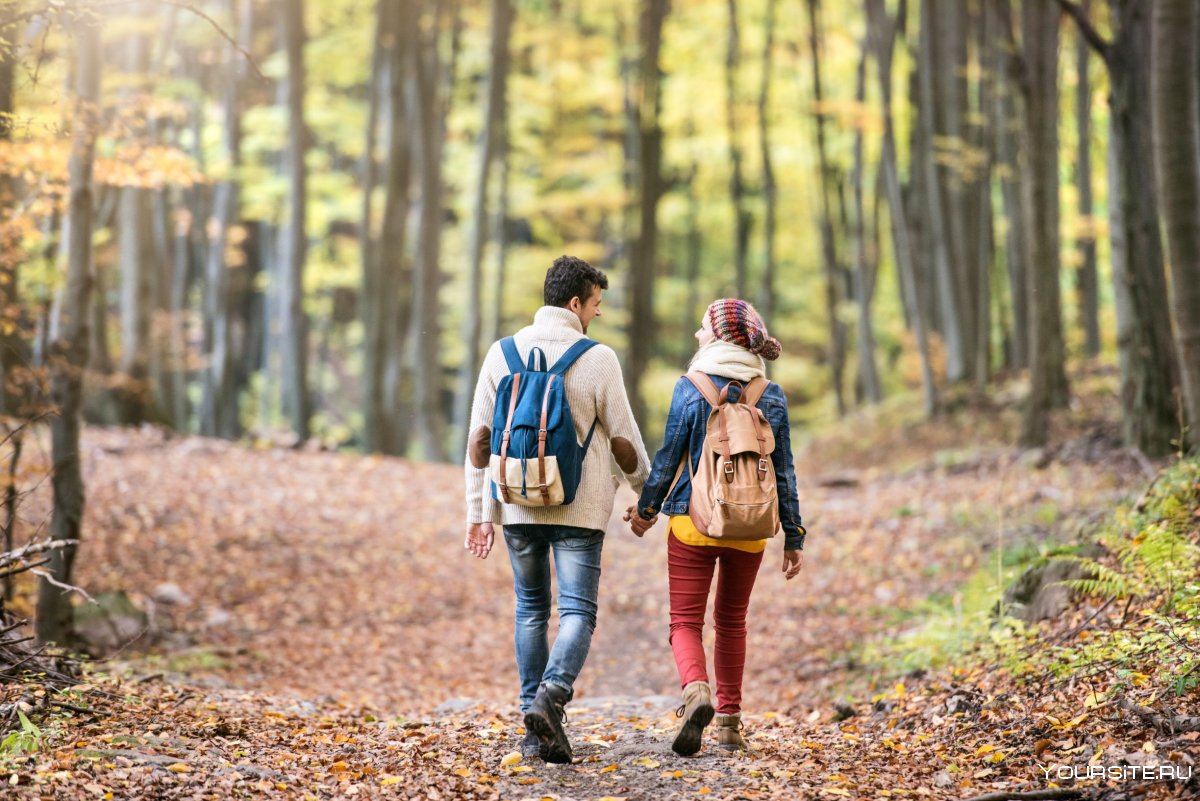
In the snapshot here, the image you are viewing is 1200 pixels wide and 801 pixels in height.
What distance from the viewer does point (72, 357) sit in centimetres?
757

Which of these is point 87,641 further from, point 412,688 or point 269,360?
point 269,360

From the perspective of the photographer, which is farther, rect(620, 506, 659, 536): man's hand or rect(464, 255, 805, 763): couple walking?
rect(620, 506, 659, 536): man's hand

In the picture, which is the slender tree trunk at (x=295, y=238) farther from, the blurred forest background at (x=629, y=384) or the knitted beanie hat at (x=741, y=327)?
the knitted beanie hat at (x=741, y=327)

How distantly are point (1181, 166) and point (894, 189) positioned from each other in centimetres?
1065

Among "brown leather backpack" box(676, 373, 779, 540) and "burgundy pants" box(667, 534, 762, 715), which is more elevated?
"brown leather backpack" box(676, 373, 779, 540)

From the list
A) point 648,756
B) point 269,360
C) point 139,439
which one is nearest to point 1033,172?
point 648,756

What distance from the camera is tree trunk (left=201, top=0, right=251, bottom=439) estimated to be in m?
19.5

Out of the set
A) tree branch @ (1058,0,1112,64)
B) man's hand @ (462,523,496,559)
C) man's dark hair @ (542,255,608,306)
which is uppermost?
tree branch @ (1058,0,1112,64)

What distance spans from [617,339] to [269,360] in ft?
28.3

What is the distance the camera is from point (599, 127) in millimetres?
25094

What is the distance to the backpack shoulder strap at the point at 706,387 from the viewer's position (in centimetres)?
457

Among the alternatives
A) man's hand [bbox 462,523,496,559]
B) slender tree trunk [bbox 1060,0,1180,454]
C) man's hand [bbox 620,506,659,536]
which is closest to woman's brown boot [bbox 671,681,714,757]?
man's hand [bbox 620,506,659,536]

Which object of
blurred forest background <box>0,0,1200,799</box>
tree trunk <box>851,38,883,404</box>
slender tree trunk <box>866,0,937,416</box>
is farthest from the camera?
tree trunk <box>851,38,883,404</box>

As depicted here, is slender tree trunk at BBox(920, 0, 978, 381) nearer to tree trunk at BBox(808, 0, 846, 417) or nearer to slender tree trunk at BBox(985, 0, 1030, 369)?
slender tree trunk at BBox(985, 0, 1030, 369)
